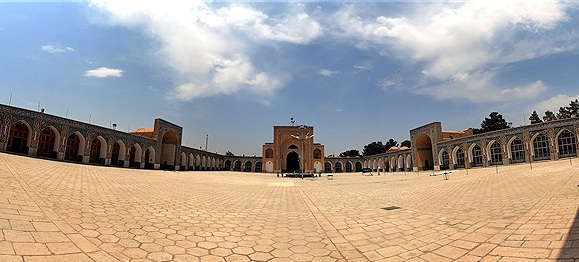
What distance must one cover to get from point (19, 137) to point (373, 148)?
72.5m

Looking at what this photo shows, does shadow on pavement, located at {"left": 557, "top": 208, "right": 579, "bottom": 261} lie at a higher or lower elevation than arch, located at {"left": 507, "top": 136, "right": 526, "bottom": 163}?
lower

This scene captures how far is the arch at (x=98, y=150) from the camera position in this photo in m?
26.1

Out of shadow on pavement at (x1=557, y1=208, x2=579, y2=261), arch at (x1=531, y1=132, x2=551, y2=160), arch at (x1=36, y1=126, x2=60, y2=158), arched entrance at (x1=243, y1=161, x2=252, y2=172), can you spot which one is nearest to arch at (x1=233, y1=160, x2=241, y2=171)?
arched entrance at (x1=243, y1=161, x2=252, y2=172)

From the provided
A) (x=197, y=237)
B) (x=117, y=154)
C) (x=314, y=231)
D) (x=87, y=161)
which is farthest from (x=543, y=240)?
(x=117, y=154)

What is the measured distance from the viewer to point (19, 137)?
20.3m

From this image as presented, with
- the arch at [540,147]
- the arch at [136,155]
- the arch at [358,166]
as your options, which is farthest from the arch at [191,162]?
the arch at [540,147]

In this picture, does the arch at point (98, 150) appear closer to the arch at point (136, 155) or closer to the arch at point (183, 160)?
the arch at point (136, 155)

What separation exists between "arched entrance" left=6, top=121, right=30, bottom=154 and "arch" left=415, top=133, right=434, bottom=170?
142 ft

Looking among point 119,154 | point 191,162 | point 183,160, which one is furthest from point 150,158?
point 191,162

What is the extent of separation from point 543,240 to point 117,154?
34.0 metres

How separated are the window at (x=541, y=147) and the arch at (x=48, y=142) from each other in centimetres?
4211

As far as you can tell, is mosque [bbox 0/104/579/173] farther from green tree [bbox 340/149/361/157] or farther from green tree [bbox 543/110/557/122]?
green tree [bbox 340/149/361/157]

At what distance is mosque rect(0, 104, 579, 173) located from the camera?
20.8 metres

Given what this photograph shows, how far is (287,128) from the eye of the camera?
50.2 metres
